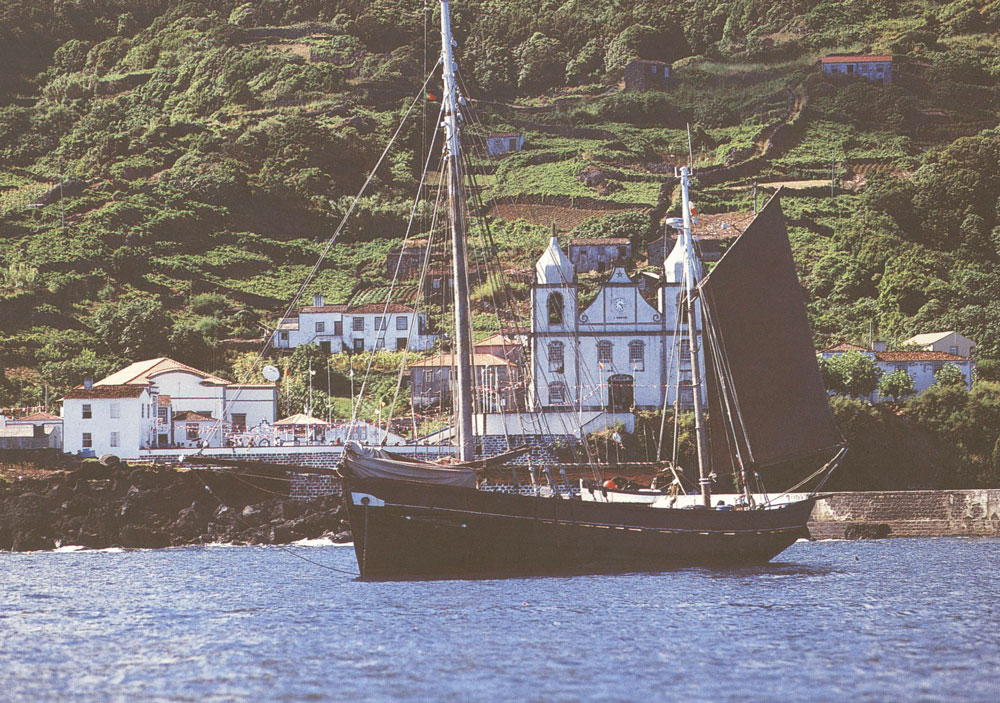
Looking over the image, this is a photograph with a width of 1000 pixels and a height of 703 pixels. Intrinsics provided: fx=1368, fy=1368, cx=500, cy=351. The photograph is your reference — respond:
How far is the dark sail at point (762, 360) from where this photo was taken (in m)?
46.7

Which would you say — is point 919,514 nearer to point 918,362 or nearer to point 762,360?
point 762,360

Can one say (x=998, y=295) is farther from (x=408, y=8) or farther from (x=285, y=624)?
(x=408, y=8)

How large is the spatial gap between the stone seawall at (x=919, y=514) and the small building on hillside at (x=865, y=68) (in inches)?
3988

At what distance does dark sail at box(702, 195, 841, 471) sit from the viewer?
46688 millimetres

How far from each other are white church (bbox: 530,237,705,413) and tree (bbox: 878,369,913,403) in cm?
1200

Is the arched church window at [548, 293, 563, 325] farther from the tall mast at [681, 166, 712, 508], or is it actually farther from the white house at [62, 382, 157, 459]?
the tall mast at [681, 166, 712, 508]

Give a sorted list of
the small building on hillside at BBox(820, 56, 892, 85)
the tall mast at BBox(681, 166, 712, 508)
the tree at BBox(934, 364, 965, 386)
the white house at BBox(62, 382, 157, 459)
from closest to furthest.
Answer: the tall mast at BBox(681, 166, 712, 508) → the white house at BBox(62, 382, 157, 459) → the tree at BBox(934, 364, 965, 386) → the small building on hillside at BBox(820, 56, 892, 85)

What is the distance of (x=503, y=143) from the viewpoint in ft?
479

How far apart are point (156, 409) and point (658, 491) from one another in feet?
116

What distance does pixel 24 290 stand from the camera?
365ft

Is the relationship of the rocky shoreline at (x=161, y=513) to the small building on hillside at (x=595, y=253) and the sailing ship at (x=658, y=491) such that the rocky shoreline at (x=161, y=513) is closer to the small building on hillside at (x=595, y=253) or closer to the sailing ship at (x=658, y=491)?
the sailing ship at (x=658, y=491)

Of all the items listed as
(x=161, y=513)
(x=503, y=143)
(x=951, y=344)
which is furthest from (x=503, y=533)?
(x=503, y=143)

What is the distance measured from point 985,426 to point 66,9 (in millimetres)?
143537

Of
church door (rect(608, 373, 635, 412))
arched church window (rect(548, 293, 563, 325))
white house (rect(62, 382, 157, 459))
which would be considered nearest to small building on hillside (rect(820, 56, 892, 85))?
arched church window (rect(548, 293, 563, 325))
